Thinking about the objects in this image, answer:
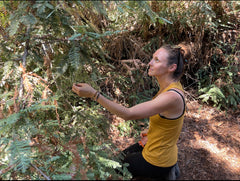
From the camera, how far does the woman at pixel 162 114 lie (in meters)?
1.62

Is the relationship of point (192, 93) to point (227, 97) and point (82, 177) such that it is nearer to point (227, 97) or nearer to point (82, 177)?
point (227, 97)

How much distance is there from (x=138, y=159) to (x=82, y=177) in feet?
3.67

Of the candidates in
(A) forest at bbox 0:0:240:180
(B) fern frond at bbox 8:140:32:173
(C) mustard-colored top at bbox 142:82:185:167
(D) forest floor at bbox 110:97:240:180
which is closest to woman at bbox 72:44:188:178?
(C) mustard-colored top at bbox 142:82:185:167

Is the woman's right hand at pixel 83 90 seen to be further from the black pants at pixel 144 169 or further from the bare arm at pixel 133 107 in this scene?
Result: the black pants at pixel 144 169

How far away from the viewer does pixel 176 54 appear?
197 cm

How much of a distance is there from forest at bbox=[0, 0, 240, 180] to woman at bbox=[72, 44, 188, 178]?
28 centimetres

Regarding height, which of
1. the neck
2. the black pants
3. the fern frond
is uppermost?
the fern frond

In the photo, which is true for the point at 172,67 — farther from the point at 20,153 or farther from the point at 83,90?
the point at 20,153

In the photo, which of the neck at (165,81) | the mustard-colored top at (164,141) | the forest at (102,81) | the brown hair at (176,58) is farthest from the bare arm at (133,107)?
the brown hair at (176,58)

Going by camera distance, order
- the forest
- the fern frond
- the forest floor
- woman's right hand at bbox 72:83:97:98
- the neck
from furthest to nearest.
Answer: the forest floor, the neck, woman's right hand at bbox 72:83:97:98, the forest, the fern frond

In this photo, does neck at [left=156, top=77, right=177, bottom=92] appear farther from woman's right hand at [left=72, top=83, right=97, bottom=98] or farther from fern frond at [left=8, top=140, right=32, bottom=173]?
fern frond at [left=8, top=140, right=32, bottom=173]

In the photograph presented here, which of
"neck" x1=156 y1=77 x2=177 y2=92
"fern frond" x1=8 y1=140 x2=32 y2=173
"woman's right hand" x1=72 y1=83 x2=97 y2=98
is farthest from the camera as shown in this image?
"neck" x1=156 y1=77 x2=177 y2=92

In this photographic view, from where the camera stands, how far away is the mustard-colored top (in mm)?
1855

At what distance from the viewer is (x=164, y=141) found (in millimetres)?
1897
